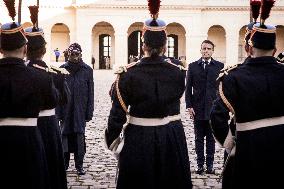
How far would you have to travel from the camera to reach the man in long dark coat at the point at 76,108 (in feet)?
25.8

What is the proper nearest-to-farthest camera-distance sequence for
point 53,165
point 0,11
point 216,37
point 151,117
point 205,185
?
1. point 151,117
2. point 53,165
3. point 205,185
4. point 0,11
5. point 216,37

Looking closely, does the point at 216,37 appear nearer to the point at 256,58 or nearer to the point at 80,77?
the point at 80,77

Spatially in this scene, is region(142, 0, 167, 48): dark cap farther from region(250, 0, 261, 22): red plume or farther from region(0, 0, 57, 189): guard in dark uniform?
region(0, 0, 57, 189): guard in dark uniform

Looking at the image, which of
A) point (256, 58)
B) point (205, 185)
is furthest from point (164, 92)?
point (205, 185)

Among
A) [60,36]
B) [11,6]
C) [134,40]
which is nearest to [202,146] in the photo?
[11,6]

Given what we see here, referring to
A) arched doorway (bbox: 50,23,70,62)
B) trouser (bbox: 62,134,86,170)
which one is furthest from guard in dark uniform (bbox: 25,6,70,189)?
arched doorway (bbox: 50,23,70,62)

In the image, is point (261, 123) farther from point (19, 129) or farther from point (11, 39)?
point (11, 39)

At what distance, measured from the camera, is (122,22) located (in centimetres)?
4419

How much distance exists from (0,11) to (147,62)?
4025cm

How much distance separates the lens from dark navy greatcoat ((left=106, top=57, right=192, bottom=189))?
15.5ft

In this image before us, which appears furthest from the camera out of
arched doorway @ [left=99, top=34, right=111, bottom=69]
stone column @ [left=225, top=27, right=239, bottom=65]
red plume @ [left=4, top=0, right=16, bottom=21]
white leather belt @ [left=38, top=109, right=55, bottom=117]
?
arched doorway @ [left=99, top=34, right=111, bottom=69]

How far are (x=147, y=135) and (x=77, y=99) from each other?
11.3ft

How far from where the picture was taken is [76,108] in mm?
7969

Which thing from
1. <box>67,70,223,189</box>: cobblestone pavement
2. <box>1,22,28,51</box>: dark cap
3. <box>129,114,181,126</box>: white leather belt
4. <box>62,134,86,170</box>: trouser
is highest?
<box>1,22,28,51</box>: dark cap
